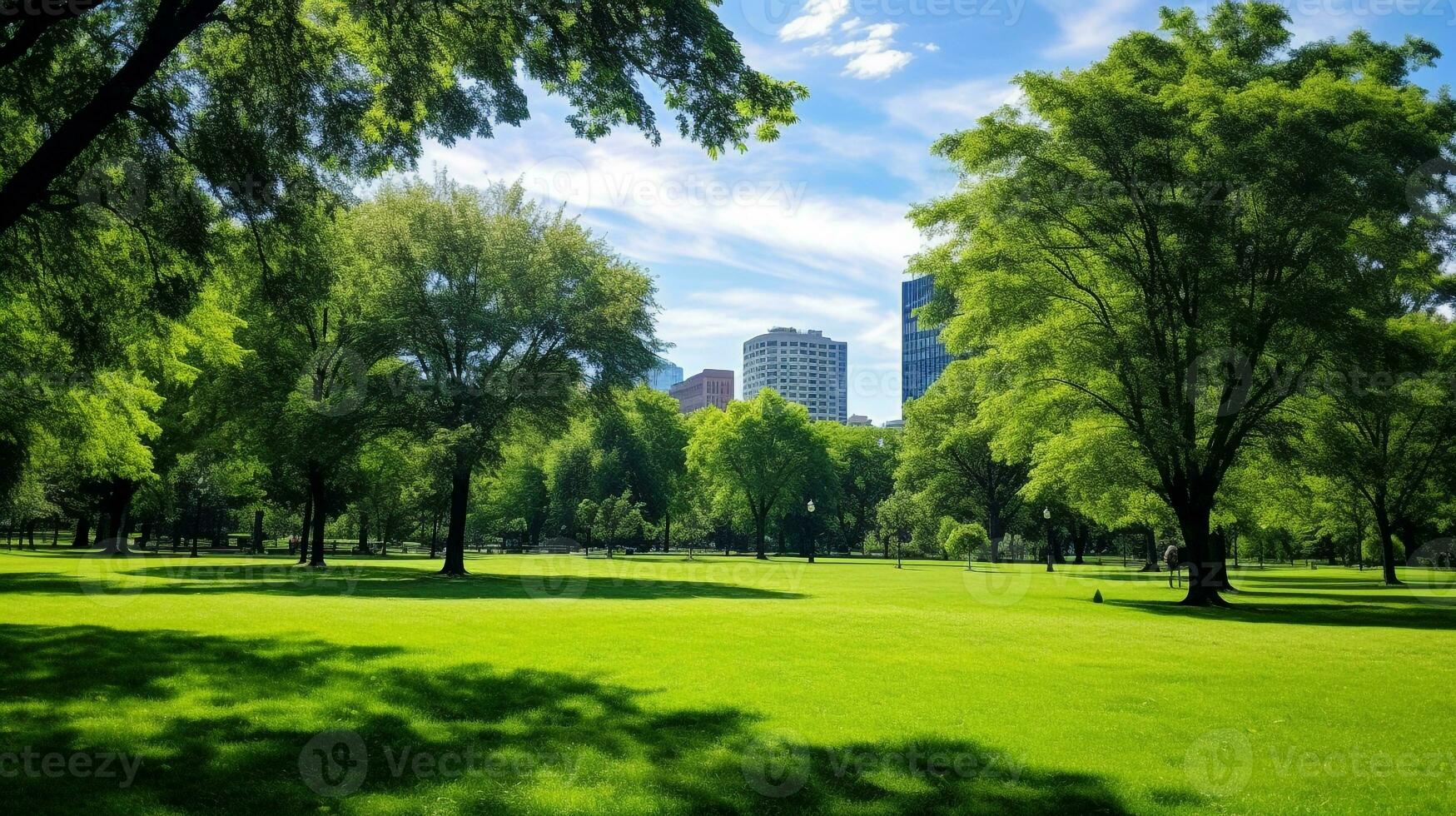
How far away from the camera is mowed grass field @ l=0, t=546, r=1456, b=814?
288 inches

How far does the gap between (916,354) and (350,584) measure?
16079cm

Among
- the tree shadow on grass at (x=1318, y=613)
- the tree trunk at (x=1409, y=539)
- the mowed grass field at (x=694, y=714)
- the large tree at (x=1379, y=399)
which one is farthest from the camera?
the tree trunk at (x=1409, y=539)

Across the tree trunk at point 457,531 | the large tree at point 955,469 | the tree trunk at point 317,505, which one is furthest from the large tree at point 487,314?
the large tree at point 955,469

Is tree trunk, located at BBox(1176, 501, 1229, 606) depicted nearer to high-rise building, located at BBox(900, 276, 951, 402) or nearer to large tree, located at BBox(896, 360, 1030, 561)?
Answer: large tree, located at BBox(896, 360, 1030, 561)

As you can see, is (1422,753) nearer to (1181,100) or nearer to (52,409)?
(1181,100)

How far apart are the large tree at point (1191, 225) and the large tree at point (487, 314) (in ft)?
48.1

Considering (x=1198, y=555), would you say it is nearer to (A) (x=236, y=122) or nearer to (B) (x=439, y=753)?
(B) (x=439, y=753)

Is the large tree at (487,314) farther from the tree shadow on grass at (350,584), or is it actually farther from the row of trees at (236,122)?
the row of trees at (236,122)

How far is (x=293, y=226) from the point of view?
648 inches

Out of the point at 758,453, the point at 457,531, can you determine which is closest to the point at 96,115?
the point at 457,531

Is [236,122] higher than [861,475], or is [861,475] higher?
[236,122]

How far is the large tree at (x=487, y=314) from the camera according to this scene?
36469 millimetres

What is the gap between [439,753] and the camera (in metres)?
8.22

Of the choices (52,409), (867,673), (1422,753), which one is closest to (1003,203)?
(867,673)
